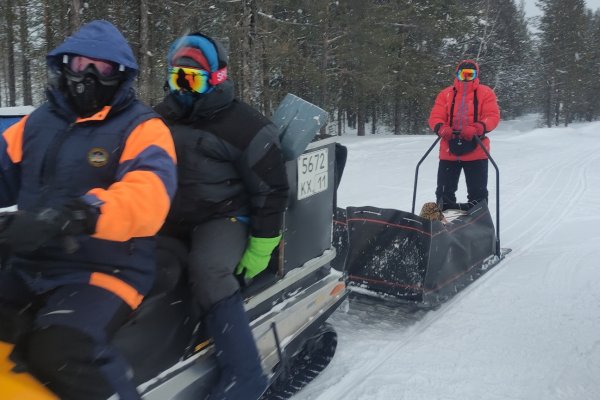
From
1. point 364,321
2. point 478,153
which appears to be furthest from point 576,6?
point 364,321

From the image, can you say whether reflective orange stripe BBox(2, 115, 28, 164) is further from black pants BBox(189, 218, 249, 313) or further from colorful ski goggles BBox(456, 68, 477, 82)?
colorful ski goggles BBox(456, 68, 477, 82)

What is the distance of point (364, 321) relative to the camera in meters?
3.93

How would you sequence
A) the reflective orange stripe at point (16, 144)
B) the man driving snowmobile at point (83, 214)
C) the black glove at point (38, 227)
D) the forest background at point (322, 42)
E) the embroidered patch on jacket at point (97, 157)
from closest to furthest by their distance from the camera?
the black glove at point (38, 227) → the man driving snowmobile at point (83, 214) → the embroidered patch on jacket at point (97, 157) → the reflective orange stripe at point (16, 144) → the forest background at point (322, 42)

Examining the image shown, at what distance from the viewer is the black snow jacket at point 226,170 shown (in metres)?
2.48

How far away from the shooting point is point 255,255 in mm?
2531

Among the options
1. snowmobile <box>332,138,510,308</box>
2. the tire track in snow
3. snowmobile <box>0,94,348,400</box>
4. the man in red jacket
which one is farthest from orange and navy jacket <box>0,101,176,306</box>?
the tire track in snow

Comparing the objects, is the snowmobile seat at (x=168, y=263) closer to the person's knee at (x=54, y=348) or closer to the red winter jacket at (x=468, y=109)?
the person's knee at (x=54, y=348)

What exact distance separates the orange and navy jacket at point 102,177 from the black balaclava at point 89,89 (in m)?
0.03

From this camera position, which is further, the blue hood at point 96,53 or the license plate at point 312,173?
the license plate at point 312,173

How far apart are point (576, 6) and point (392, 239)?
4501 cm

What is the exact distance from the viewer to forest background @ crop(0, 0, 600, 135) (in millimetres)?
16266

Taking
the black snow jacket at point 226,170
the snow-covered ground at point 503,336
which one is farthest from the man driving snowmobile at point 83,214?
the snow-covered ground at point 503,336

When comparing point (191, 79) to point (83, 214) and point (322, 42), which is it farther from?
point (322, 42)

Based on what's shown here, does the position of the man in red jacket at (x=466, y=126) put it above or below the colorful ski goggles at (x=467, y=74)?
below
